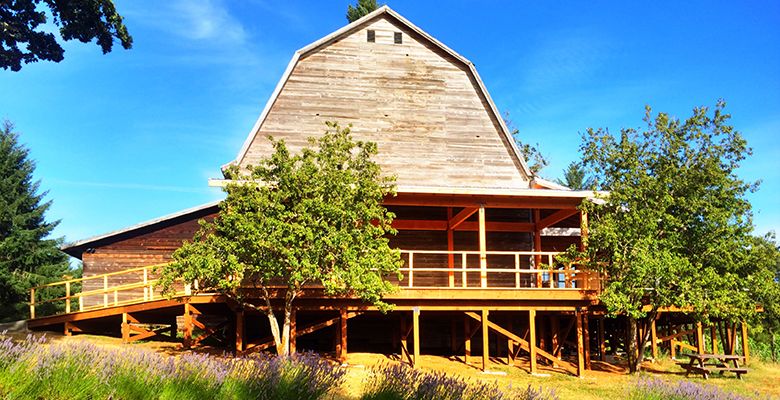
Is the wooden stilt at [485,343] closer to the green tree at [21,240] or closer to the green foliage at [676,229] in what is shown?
the green foliage at [676,229]

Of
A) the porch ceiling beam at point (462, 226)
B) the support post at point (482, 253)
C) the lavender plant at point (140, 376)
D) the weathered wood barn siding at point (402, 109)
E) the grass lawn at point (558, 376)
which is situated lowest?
the grass lawn at point (558, 376)

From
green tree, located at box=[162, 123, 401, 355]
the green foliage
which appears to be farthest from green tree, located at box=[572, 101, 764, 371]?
green tree, located at box=[162, 123, 401, 355]

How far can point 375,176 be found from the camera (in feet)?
54.2

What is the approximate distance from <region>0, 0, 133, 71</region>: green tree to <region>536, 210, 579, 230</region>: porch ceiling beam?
15542mm

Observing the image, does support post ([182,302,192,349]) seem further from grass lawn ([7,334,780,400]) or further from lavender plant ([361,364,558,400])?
lavender plant ([361,364,558,400])

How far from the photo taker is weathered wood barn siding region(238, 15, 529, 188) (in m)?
21.6

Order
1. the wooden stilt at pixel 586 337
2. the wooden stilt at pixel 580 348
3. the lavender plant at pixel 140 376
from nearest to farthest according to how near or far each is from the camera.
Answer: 1. the lavender plant at pixel 140 376
2. the wooden stilt at pixel 580 348
3. the wooden stilt at pixel 586 337

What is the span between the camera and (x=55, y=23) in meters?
23.4

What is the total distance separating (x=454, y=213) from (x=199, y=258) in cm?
1006

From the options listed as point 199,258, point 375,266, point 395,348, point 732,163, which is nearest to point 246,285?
point 199,258

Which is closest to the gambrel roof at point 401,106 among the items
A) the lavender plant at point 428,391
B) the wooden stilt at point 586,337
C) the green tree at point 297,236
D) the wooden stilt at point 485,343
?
the wooden stilt at point 586,337

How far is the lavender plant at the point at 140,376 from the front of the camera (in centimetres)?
740

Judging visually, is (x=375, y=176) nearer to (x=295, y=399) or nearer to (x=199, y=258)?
(x=199, y=258)

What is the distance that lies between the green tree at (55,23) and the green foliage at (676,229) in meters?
16.5
